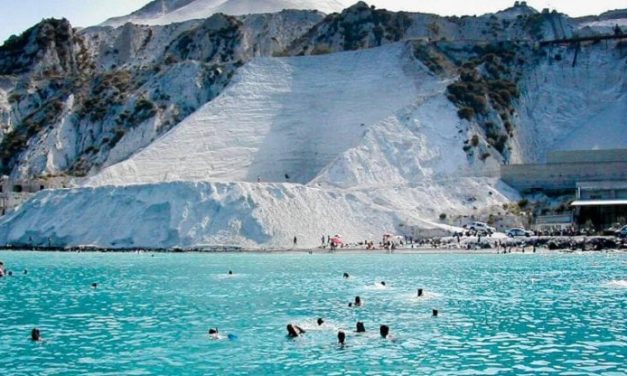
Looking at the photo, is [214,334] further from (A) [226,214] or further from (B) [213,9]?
(B) [213,9]

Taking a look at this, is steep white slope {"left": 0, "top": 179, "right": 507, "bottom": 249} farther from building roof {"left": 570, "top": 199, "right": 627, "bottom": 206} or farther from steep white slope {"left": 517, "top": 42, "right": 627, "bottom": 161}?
steep white slope {"left": 517, "top": 42, "right": 627, "bottom": 161}

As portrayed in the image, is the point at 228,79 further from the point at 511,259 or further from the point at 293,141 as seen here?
the point at 511,259

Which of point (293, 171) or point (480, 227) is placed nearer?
point (480, 227)

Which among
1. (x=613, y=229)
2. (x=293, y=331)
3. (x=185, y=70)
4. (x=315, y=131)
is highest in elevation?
(x=185, y=70)

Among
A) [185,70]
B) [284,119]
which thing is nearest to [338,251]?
[284,119]

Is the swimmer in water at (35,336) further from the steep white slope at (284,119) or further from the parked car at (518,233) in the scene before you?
the steep white slope at (284,119)

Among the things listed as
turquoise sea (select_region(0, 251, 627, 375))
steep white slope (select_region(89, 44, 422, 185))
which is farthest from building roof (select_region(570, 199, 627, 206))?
turquoise sea (select_region(0, 251, 627, 375))

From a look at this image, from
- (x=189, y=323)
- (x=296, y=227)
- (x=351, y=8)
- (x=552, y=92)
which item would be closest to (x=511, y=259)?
(x=296, y=227)
